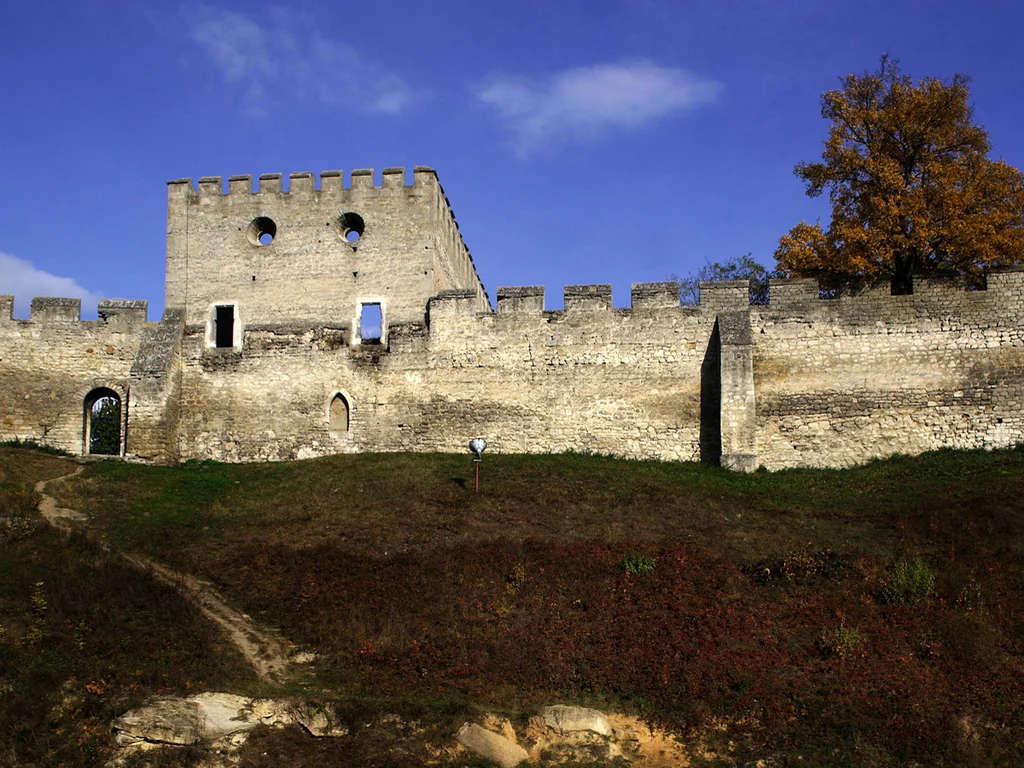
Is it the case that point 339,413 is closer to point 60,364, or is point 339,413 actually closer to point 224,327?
point 224,327

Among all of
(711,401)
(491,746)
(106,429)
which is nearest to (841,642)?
(491,746)

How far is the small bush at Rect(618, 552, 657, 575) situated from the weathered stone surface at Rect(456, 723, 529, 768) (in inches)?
199

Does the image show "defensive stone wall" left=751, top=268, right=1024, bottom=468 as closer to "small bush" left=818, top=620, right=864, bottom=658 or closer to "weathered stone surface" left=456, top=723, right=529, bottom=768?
"small bush" left=818, top=620, right=864, bottom=658

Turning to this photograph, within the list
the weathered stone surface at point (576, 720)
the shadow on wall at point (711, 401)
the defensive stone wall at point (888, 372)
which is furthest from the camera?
the shadow on wall at point (711, 401)

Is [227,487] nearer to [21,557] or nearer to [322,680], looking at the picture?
[21,557]

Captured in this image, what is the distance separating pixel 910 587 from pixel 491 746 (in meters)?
7.63

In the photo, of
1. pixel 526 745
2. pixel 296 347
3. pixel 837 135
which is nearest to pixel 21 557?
pixel 526 745

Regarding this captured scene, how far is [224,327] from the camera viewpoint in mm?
32188

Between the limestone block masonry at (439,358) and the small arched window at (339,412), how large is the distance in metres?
0.10

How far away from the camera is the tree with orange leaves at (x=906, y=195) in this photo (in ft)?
88.4

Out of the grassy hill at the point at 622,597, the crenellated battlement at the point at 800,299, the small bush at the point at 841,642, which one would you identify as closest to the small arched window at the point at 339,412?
the crenellated battlement at the point at 800,299

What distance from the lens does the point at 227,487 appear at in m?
25.5

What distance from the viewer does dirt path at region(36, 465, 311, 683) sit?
15680mm

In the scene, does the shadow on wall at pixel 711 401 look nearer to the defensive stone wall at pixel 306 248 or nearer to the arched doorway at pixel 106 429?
the defensive stone wall at pixel 306 248
